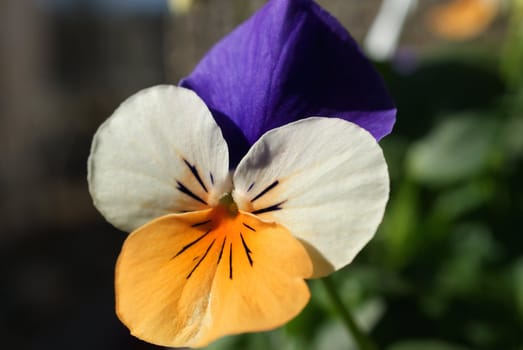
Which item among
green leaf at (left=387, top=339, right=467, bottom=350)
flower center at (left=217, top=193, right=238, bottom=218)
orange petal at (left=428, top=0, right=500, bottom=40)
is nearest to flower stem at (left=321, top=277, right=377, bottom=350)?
flower center at (left=217, top=193, right=238, bottom=218)

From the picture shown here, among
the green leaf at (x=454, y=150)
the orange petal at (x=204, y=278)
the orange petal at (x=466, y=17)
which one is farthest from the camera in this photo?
the orange petal at (x=466, y=17)

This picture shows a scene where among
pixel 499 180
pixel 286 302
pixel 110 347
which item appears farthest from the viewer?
pixel 110 347

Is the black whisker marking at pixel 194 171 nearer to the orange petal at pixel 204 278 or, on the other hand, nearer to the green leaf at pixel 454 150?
the orange petal at pixel 204 278

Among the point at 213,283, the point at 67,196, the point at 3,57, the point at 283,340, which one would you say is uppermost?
the point at 213,283

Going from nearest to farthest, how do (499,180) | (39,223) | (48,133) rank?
1. (499,180)
2. (39,223)
3. (48,133)

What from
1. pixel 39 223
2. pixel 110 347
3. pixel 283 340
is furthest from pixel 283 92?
pixel 39 223

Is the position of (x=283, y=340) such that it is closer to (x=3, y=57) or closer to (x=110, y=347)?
(x=110, y=347)

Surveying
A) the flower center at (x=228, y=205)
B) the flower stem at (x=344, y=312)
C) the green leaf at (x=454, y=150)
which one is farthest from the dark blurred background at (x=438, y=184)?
the flower center at (x=228, y=205)

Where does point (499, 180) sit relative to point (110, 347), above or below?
above

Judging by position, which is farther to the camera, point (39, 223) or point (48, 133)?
point (48, 133)
